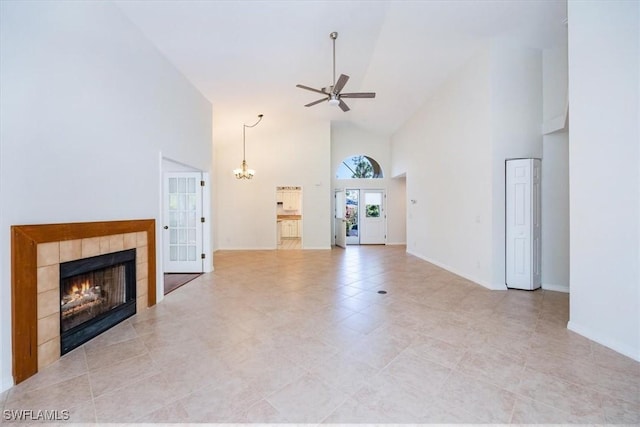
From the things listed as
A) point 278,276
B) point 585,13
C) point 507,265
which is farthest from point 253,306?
point 585,13

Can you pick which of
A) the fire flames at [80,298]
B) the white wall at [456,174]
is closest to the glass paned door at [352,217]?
the white wall at [456,174]

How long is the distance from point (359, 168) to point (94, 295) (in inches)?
327

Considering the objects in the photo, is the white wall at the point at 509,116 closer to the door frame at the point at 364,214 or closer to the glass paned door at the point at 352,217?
the door frame at the point at 364,214

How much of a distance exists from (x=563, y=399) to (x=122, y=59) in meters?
5.06

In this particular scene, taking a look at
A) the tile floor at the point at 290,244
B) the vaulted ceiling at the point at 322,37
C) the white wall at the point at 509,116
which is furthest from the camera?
the tile floor at the point at 290,244

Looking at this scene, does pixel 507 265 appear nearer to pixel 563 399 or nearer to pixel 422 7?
pixel 563 399

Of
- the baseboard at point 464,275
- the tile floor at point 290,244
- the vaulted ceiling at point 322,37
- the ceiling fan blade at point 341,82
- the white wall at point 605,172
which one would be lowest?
the tile floor at point 290,244

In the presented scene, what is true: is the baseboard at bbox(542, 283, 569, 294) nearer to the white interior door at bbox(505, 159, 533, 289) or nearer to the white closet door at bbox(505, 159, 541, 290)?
the white closet door at bbox(505, 159, 541, 290)

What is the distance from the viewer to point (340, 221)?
30.2ft

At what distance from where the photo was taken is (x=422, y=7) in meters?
3.34

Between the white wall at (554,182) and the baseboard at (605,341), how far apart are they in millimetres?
1730

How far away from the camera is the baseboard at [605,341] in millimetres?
2245

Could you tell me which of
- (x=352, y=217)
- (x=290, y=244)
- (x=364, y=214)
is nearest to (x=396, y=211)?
(x=364, y=214)

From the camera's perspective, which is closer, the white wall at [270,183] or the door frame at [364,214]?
the white wall at [270,183]
